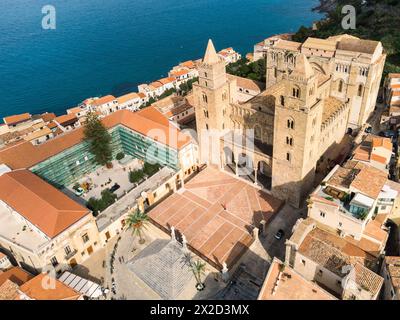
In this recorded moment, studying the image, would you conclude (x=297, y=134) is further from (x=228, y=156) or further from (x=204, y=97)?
(x=228, y=156)

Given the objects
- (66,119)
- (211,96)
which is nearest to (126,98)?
(66,119)

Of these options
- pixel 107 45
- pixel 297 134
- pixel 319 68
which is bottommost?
pixel 107 45

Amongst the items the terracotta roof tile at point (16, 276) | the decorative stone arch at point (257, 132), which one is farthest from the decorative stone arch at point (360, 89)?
the terracotta roof tile at point (16, 276)

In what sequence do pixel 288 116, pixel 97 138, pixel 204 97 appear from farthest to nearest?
pixel 97 138 < pixel 204 97 < pixel 288 116

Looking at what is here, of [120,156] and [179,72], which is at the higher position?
[179,72]

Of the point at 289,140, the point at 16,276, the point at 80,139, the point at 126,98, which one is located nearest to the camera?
the point at 16,276

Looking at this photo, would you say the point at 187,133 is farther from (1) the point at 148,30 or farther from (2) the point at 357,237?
(1) the point at 148,30

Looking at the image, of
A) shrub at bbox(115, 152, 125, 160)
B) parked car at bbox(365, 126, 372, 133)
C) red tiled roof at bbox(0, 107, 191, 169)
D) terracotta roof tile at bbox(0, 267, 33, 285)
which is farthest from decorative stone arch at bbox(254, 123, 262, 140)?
terracotta roof tile at bbox(0, 267, 33, 285)

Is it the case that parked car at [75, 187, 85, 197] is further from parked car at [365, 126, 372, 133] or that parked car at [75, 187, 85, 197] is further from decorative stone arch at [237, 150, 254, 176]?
parked car at [365, 126, 372, 133]
